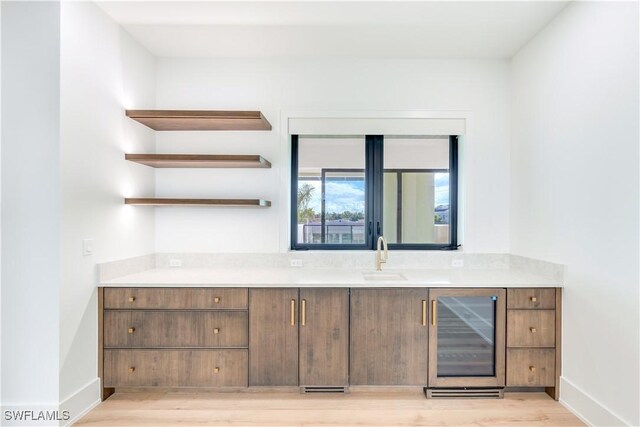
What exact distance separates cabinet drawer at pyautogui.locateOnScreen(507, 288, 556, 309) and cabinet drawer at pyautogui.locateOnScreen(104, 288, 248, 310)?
1826 mm

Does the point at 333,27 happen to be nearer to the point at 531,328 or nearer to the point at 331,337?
the point at 331,337

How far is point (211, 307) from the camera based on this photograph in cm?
243

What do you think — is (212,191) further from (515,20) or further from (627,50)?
(627,50)

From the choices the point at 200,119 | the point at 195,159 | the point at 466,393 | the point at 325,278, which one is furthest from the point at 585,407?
the point at 200,119

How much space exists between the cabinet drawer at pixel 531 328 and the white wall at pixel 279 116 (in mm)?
744

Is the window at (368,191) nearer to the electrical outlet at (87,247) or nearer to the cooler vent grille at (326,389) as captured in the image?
the cooler vent grille at (326,389)

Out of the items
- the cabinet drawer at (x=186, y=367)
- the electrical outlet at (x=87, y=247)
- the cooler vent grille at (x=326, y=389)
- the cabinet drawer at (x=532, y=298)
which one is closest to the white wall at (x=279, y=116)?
the cabinet drawer at (x=532, y=298)

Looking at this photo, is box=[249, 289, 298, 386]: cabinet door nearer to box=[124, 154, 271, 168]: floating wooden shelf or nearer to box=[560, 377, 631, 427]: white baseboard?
box=[124, 154, 271, 168]: floating wooden shelf

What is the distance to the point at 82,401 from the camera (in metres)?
2.24

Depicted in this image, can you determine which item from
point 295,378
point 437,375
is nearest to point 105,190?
point 295,378

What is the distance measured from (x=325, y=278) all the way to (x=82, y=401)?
1.73 m

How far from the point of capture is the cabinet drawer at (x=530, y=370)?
94.9 inches

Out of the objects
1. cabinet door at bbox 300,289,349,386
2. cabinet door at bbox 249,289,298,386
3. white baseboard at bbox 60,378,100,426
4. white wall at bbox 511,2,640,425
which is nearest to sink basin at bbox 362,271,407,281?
cabinet door at bbox 300,289,349,386

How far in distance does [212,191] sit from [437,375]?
7.45ft
